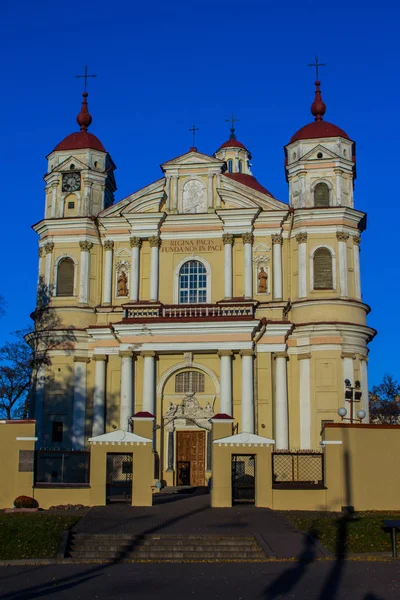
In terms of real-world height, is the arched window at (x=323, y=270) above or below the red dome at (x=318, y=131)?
below

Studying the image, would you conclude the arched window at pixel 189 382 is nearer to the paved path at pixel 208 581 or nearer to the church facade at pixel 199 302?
the church facade at pixel 199 302

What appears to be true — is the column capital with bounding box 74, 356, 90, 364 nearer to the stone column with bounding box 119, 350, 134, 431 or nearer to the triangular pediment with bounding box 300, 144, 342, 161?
the stone column with bounding box 119, 350, 134, 431

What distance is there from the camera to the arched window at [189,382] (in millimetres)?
39031

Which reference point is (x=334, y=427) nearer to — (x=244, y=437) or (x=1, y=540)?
(x=244, y=437)

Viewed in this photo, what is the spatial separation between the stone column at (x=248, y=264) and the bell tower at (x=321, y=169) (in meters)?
3.37

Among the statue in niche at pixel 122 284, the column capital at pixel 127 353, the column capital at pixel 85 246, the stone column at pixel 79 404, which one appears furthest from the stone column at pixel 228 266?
the stone column at pixel 79 404

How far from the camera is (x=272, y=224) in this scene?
40.6 meters

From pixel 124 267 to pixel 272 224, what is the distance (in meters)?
7.67

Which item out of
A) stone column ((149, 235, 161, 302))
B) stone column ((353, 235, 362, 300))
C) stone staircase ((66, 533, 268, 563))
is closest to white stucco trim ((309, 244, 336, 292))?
stone column ((353, 235, 362, 300))

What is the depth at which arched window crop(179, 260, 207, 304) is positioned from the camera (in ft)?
133

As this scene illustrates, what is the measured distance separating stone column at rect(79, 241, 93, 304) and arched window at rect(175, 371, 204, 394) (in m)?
6.36

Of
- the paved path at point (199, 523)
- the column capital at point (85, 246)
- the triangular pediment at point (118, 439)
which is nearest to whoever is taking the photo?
the paved path at point (199, 523)

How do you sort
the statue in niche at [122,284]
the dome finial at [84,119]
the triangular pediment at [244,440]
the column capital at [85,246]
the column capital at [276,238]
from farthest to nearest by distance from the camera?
the dome finial at [84,119], the column capital at [85,246], the statue in niche at [122,284], the column capital at [276,238], the triangular pediment at [244,440]

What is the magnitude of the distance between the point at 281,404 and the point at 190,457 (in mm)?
4827
